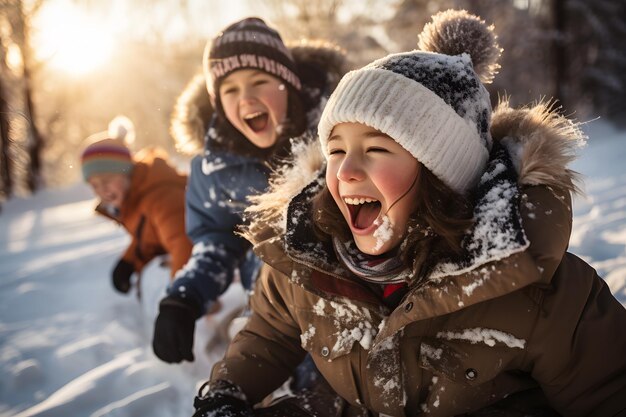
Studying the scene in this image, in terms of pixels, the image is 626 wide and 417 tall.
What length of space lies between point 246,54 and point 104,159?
177 cm

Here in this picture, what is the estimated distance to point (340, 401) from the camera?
1618mm

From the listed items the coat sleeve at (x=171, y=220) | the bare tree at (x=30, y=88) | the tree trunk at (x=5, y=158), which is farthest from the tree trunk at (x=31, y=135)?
the coat sleeve at (x=171, y=220)

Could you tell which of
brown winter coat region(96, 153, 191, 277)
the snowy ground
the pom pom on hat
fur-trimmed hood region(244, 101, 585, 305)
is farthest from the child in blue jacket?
the pom pom on hat

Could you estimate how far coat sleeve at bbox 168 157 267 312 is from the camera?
235 cm

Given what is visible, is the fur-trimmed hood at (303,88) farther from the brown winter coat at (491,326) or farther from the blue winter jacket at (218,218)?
the brown winter coat at (491,326)

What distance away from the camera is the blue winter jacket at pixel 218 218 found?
7.82 feet

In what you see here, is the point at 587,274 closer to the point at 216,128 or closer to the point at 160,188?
the point at 216,128

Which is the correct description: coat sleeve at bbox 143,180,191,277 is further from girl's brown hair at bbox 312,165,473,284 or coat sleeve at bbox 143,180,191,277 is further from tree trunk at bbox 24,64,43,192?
tree trunk at bbox 24,64,43,192

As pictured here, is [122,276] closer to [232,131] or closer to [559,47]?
[232,131]

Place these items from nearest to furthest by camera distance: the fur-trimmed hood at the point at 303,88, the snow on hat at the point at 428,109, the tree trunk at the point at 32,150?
the snow on hat at the point at 428,109
the fur-trimmed hood at the point at 303,88
the tree trunk at the point at 32,150

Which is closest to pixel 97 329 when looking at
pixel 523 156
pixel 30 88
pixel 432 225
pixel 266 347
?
pixel 266 347

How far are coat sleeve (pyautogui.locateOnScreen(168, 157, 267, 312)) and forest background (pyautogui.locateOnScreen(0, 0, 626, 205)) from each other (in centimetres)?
855

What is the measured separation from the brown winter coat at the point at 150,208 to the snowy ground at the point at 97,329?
0.26m

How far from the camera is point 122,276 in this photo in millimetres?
3438
